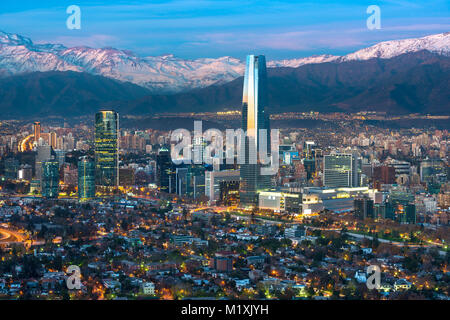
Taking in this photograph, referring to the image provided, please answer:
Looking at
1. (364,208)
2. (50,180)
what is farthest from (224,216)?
(50,180)

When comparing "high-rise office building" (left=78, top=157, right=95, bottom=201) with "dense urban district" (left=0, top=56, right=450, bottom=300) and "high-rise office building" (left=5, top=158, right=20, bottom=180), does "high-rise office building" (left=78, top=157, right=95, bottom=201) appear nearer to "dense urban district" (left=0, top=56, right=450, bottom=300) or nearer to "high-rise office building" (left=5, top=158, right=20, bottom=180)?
"dense urban district" (left=0, top=56, right=450, bottom=300)

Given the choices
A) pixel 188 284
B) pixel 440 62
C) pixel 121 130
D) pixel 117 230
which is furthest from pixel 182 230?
pixel 440 62

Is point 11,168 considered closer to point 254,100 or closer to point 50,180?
point 50,180

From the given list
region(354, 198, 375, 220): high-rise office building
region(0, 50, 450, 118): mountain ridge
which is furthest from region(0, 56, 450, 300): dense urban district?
region(0, 50, 450, 118): mountain ridge

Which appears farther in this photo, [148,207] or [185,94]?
[185,94]

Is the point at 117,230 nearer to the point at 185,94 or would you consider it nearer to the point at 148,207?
the point at 148,207
